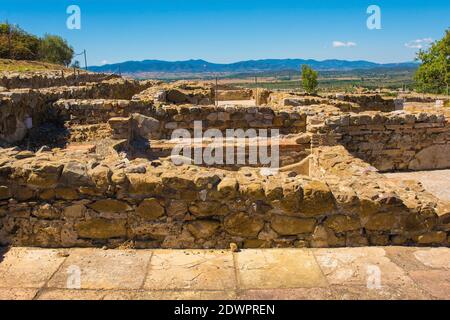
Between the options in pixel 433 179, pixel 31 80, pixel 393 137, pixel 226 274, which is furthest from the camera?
pixel 31 80

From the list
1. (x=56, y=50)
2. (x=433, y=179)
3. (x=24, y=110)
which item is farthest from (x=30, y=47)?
(x=433, y=179)

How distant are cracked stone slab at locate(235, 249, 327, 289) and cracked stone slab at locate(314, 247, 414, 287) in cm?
11

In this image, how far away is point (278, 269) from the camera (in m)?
3.90

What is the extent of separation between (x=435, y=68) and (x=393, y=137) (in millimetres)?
39234

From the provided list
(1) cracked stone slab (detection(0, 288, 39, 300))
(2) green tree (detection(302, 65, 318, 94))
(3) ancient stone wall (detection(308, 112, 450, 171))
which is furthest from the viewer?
(2) green tree (detection(302, 65, 318, 94))

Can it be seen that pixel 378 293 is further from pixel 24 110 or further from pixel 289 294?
pixel 24 110

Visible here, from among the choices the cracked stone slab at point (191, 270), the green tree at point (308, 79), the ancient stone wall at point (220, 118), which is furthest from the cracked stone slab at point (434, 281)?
the green tree at point (308, 79)

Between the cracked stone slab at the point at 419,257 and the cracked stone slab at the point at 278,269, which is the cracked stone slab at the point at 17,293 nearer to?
the cracked stone slab at the point at 278,269

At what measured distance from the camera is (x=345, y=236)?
4.30m

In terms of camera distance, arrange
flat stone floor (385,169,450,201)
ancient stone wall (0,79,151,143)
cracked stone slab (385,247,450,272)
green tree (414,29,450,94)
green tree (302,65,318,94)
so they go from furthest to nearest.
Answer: green tree (302,65,318,94)
green tree (414,29,450,94)
ancient stone wall (0,79,151,143)
flat stone floor (385,169,450,201)
cracked stone slab (385,247,450,272)

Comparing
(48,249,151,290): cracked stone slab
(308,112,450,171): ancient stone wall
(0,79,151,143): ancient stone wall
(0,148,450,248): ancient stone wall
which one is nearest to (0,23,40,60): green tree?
(0,79,151,143): ancient stone wall

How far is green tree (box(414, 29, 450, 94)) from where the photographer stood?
42.9 meters

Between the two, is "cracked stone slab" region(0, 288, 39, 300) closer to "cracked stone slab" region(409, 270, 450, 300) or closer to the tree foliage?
"cracked stone slab" region(409, 270, 450, 300)
